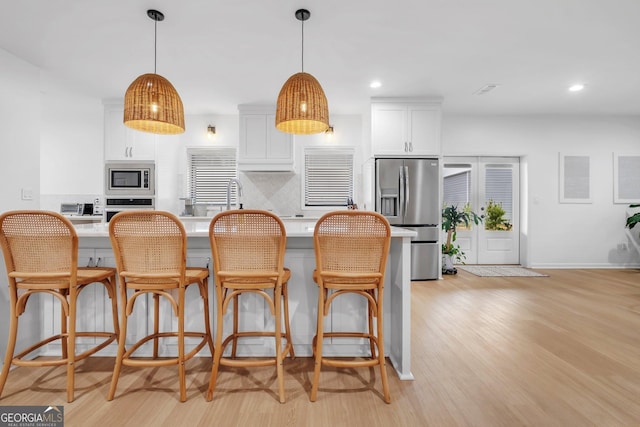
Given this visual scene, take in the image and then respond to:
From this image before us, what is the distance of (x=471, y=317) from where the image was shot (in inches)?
117

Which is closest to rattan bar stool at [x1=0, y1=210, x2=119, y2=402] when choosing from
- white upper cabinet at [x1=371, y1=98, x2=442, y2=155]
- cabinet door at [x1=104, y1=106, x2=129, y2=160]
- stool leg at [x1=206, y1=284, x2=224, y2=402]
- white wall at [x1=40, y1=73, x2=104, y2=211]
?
stool leg at [x1=206, y1=284, x2=224, y2=402]

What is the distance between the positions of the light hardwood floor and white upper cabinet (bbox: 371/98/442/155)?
262 cm

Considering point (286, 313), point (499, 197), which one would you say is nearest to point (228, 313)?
point (286, 313)

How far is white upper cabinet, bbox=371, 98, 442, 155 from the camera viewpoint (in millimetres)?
4520

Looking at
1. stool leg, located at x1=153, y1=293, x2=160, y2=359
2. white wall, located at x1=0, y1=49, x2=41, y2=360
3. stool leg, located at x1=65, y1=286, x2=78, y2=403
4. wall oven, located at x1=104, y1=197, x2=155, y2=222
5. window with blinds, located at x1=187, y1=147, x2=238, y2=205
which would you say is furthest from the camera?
window with blinds, located at x1=187, y1=147, x2=238, y2=205

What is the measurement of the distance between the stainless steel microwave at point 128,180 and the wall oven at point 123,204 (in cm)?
7

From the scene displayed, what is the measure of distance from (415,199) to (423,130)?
100 centimetres

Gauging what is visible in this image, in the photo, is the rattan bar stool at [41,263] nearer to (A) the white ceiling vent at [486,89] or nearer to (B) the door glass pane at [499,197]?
(A) the white ceiling vent at [486,89]

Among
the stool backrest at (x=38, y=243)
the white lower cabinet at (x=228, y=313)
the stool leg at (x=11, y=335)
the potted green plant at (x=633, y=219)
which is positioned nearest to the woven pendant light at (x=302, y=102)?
the white lower cabinet at (x=228, y=313)

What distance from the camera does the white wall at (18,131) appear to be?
3.09 m

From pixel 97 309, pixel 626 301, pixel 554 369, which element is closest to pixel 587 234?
pixel 626 301

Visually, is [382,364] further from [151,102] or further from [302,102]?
[151,102]

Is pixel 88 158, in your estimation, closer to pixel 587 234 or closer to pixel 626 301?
pixel 626 301

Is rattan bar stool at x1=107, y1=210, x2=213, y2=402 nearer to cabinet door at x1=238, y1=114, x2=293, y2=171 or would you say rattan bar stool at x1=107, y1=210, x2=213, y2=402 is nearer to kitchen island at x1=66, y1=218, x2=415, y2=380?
kitchen island at x1=66, y1=218, x2=415, y2=380
